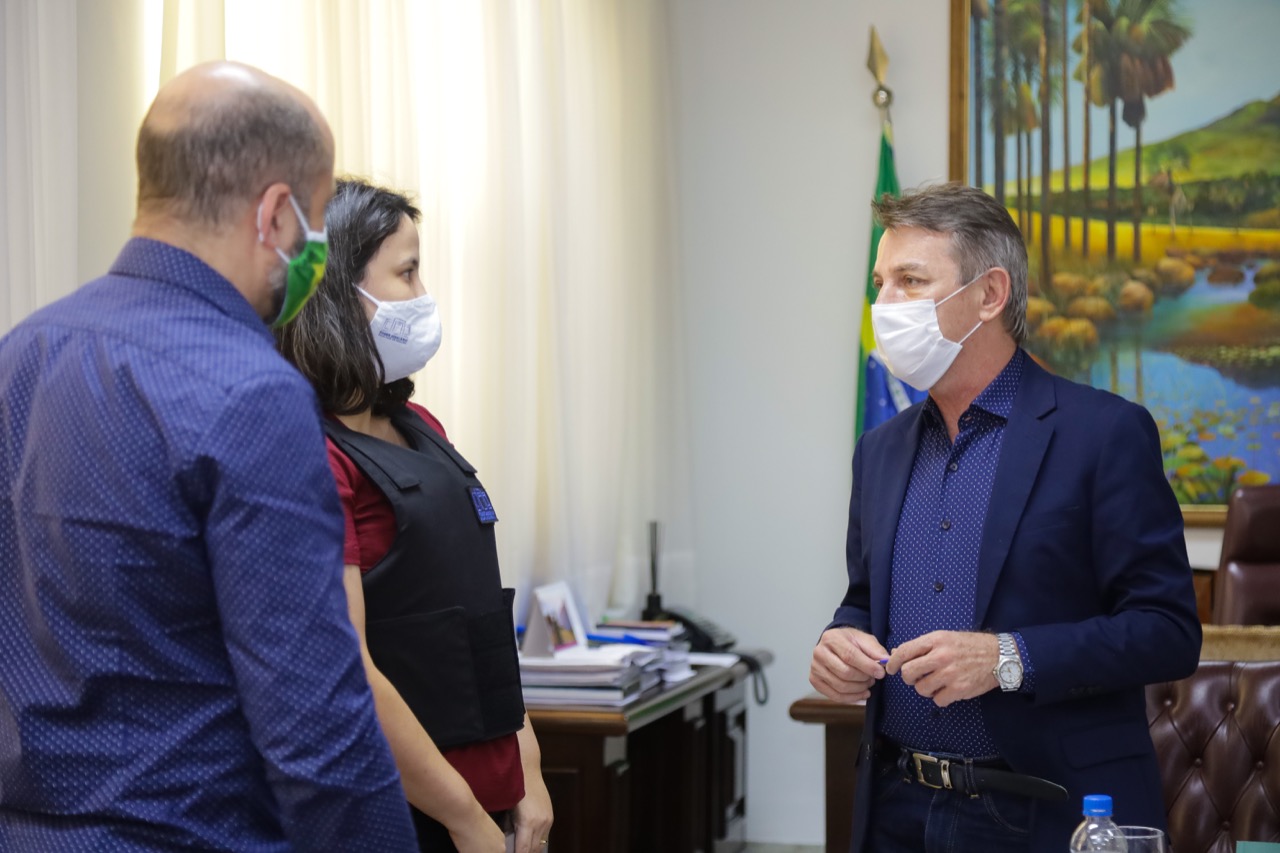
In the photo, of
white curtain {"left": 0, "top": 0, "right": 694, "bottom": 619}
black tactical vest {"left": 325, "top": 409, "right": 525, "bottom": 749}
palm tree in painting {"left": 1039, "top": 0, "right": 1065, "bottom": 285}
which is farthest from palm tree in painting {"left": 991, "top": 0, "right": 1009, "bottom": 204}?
black tactical vest {"left": 325, "top": 409, "right": 525, "bottom": 749}

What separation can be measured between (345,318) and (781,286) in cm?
390

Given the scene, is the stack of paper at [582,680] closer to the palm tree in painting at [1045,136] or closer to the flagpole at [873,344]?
the flagpole at [873,344]

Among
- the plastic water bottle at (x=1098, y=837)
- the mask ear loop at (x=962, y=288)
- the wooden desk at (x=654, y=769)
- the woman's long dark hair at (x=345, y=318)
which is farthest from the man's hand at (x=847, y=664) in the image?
the wooden desk at (x=654, y=769)

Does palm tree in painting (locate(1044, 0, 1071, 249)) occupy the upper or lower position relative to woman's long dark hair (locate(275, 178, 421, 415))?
upper

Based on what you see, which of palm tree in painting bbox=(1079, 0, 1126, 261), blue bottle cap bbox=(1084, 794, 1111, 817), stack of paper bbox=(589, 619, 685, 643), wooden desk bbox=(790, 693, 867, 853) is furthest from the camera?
palm tree in painting bbox=(1079, 0, 1126, 261)

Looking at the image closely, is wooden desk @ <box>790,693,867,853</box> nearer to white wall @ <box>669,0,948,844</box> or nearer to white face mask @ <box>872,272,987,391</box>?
white face mask @ <box>872,272,987,391</box>

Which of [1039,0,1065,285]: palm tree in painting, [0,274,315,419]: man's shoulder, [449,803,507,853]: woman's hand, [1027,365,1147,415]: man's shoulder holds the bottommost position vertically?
[449,803,507,853]: woman's hand

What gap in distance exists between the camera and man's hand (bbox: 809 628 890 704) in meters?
2.12

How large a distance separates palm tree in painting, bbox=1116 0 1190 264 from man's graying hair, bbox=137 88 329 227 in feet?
15.1

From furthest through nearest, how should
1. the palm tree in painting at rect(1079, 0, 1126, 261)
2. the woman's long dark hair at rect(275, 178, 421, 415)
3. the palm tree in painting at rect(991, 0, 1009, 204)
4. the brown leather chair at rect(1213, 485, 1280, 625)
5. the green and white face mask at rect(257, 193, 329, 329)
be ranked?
the palm tree in painting at rect(991, 0, 1009, 204)
the palm tree in painting at rect(1079, 0, 1126, 261)
the brown leather chair at rect(1213, 485, 1280, 625)
the woman's long dark hair at rect(275, 178, 421, 415)
the green and white face mask at rect(257, 193, 329, 329)

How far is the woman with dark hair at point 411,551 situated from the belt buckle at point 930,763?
1.91ft

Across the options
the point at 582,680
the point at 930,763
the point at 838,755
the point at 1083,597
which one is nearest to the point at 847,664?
the point at 930,763

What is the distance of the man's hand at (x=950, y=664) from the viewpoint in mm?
1969

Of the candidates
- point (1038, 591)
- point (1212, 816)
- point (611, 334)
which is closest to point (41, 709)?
point (1038, 591)
